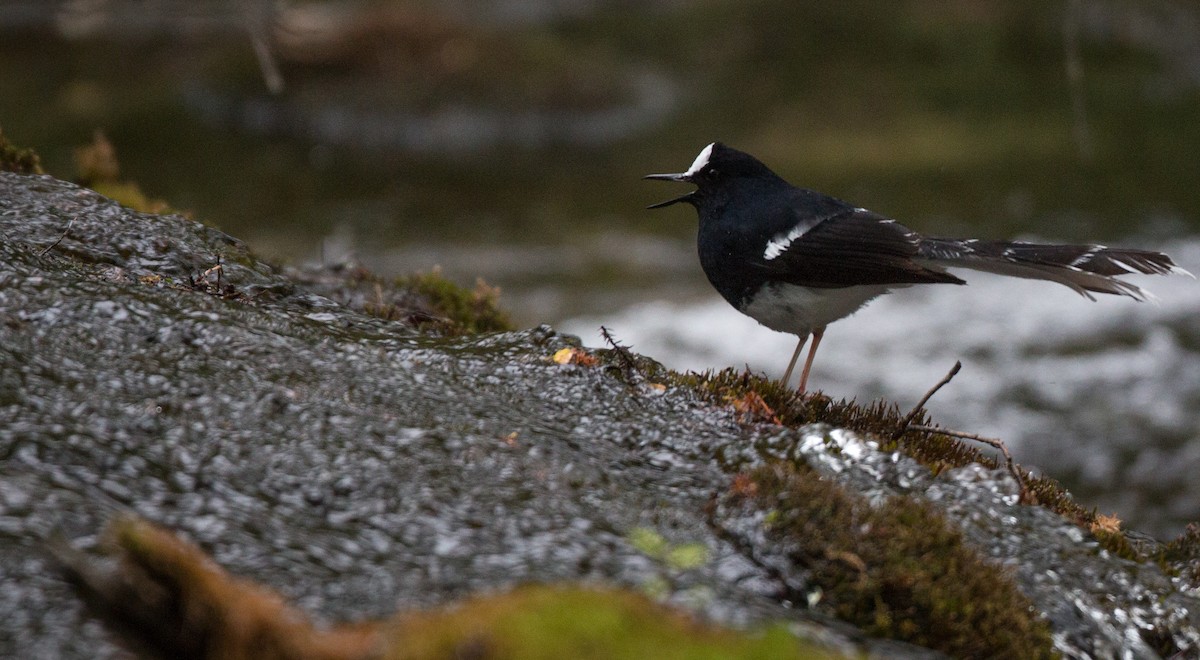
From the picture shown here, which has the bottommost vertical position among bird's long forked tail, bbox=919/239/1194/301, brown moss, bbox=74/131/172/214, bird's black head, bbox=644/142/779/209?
bird's long forked tail, bbox=919/239/1194/301

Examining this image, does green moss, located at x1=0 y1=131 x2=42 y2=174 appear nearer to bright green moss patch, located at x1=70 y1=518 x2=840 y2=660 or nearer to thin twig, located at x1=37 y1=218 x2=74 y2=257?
thin twig, located at x1=37 y1=218 x2=74 y2=257

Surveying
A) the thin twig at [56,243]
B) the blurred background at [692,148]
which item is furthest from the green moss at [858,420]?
the blurred background at [692,148]

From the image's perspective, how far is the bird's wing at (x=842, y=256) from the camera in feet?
18.5

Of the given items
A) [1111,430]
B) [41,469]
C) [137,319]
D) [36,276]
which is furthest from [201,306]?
[1111,430]

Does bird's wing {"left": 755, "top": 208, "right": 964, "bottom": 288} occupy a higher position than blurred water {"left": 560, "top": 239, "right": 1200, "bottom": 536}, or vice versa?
blurred water {"left": 560, "top": 239, "right": 1200, "bottom": 536}

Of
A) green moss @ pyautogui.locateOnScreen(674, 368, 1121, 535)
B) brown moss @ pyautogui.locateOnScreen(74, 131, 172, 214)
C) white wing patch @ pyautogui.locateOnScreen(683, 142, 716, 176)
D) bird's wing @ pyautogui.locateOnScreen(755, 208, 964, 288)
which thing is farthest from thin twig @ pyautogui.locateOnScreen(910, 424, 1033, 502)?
brown moss @ pyautogui.locateOnScreen(74, 131, 172, 214)

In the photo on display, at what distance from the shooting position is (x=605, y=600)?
9.31 ft

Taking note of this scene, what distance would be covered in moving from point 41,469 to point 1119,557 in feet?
12.8

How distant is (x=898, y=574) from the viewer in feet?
12.1

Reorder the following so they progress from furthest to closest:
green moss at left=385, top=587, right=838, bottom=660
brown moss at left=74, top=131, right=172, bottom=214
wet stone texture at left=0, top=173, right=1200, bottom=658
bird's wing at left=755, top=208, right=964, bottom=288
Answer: brown moss at left=74, top=131, right=172, bottom=214, bird's wing at left=755, top=208, right=964, bottom=288, wet stone texture at left=0, top=173, right=1200, bottom=658, green moss at left=385, top=587, right=838, bottom=660

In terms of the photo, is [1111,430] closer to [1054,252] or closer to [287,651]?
[1054,252]

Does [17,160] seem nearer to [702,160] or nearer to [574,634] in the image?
[702,160]

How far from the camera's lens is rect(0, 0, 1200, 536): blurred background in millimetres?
11430

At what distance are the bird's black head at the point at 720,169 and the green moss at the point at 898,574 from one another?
2.64 meters
